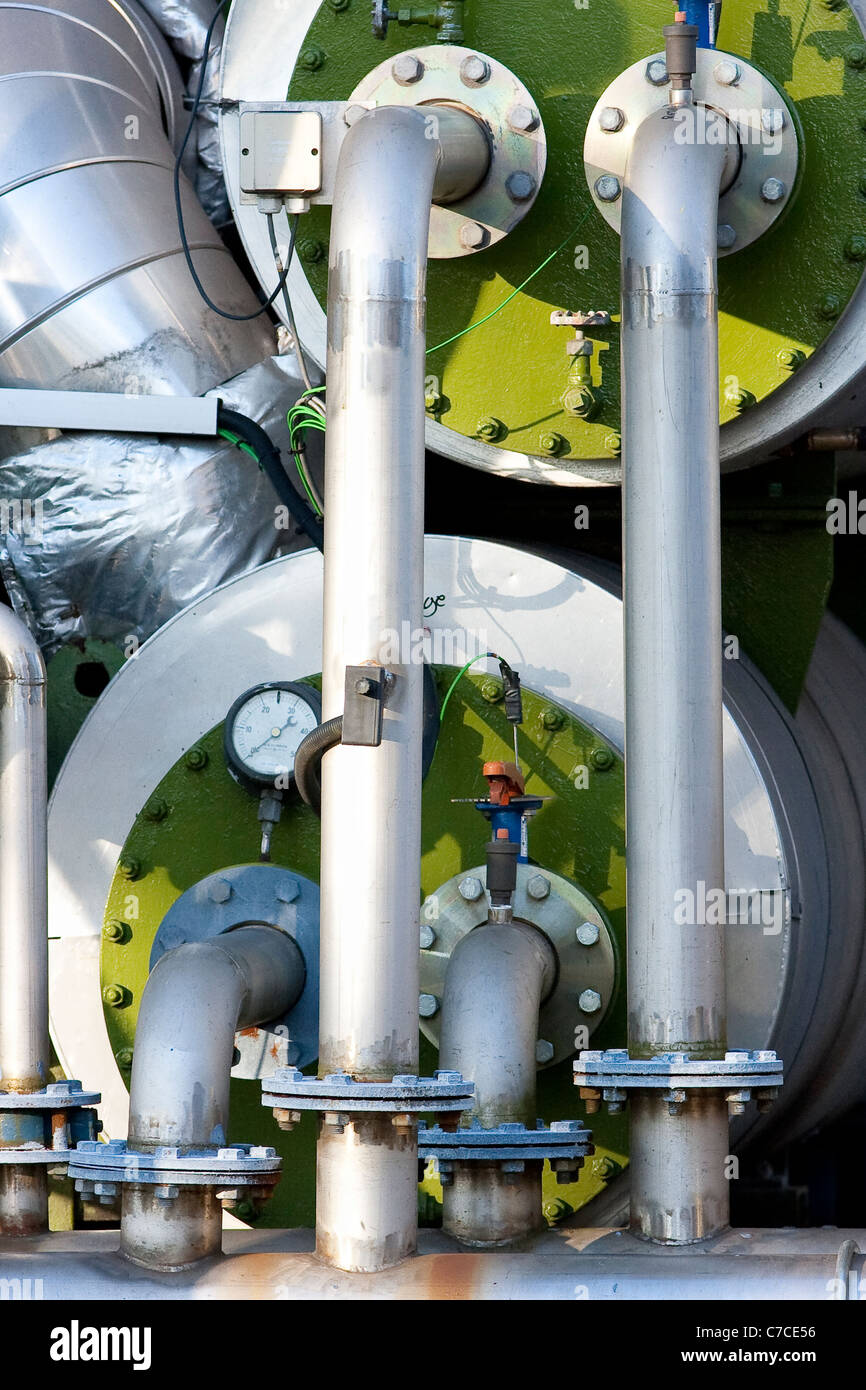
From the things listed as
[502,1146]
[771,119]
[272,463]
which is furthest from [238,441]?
[502,1146]

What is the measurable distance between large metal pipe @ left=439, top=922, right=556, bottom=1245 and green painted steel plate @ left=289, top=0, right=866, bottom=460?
1.04m

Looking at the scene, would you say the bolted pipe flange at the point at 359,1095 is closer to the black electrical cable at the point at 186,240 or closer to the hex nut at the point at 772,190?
the black electrical cable at the point at 186,240

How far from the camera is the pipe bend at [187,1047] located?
271cm

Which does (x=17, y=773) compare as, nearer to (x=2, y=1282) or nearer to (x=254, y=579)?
(x=254, y=579)

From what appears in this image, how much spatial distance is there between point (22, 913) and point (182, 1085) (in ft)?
1.91

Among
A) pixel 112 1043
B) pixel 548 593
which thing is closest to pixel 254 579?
pixel 548 593

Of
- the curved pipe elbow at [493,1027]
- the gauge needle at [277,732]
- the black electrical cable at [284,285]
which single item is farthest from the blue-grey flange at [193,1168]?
the black electrical cable at [284,285]

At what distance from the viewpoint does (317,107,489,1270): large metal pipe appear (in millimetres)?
2535

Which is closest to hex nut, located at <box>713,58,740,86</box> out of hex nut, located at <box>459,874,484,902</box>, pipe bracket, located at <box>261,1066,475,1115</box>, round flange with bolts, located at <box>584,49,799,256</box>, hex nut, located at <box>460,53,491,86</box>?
round flange with bolts, located at <box>584,49,799,256</box>

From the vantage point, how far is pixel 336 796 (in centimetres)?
260

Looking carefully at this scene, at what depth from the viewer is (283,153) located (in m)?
3.00

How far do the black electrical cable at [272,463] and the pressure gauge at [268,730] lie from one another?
0.35 m

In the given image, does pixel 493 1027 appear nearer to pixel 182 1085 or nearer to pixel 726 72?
pixel 182 1085
